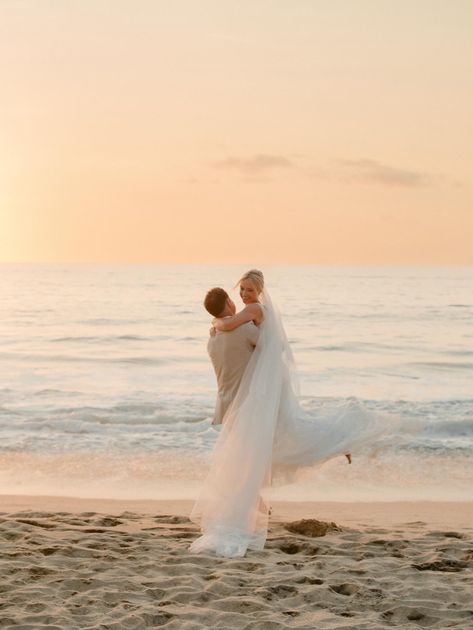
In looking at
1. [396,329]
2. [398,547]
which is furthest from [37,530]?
[396,329]

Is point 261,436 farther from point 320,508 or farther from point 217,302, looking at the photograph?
point 320,508

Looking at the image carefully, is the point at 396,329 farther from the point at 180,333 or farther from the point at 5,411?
the point at 5,411

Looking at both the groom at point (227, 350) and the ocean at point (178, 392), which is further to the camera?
the ocean at point (178, 392)

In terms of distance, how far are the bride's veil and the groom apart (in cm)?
8

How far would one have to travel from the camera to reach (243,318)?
24.9 feet

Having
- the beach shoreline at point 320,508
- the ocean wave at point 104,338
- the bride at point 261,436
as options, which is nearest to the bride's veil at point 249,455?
the bride at point 261,436

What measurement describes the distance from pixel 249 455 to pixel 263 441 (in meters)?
0.15

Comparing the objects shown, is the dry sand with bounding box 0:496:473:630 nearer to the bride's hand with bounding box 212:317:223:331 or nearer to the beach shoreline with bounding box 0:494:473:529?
the beach shoreline with bounding box 0:494:473:529

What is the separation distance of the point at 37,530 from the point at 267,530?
184 cm

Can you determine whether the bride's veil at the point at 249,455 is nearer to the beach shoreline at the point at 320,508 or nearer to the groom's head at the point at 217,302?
the groom's head at the point at 217,302

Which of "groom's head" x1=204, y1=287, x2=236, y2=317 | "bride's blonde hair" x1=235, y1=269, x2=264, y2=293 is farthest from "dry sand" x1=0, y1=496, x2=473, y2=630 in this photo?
"bride's blonde hair" x1=235, y1=269, x2=264, y2=293

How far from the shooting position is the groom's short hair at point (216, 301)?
7703mm

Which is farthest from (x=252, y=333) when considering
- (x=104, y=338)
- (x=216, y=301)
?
(x=104, y=338)

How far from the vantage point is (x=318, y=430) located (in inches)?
306
